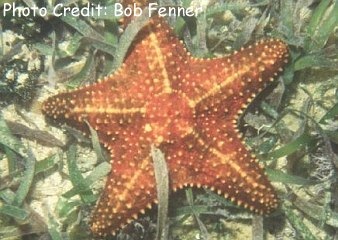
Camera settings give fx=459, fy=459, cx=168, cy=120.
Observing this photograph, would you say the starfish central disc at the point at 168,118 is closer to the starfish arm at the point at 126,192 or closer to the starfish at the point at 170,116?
the starfish at the point at 170,116

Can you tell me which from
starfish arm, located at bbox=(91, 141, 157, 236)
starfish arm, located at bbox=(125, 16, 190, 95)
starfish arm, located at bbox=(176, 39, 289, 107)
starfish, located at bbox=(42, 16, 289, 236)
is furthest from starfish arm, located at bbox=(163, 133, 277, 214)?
starfish arm, located at bbox=(125, 16, 190, 95)

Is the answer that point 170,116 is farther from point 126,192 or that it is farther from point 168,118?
point 126,192

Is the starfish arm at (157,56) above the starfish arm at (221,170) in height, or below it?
above

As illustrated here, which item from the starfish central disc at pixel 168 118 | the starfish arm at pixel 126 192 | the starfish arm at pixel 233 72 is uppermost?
the starfish arm at pixel 233 72

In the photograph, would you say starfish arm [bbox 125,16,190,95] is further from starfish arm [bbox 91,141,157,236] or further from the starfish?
starfish arm [bbox 91,141,157,236]

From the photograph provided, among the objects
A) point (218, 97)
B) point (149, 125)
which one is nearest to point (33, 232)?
point (149, 125)

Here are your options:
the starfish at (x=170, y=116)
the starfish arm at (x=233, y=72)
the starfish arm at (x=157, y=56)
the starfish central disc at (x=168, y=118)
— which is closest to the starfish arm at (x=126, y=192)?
the starfish at (x=170, y=116)

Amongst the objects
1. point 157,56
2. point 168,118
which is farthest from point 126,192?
point 157,56

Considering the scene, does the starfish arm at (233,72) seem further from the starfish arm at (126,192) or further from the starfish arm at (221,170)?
the starfish arm at (126,192)

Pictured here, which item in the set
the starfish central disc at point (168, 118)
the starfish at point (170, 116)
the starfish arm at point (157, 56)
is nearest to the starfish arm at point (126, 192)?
the starfish at point (170, 116)
